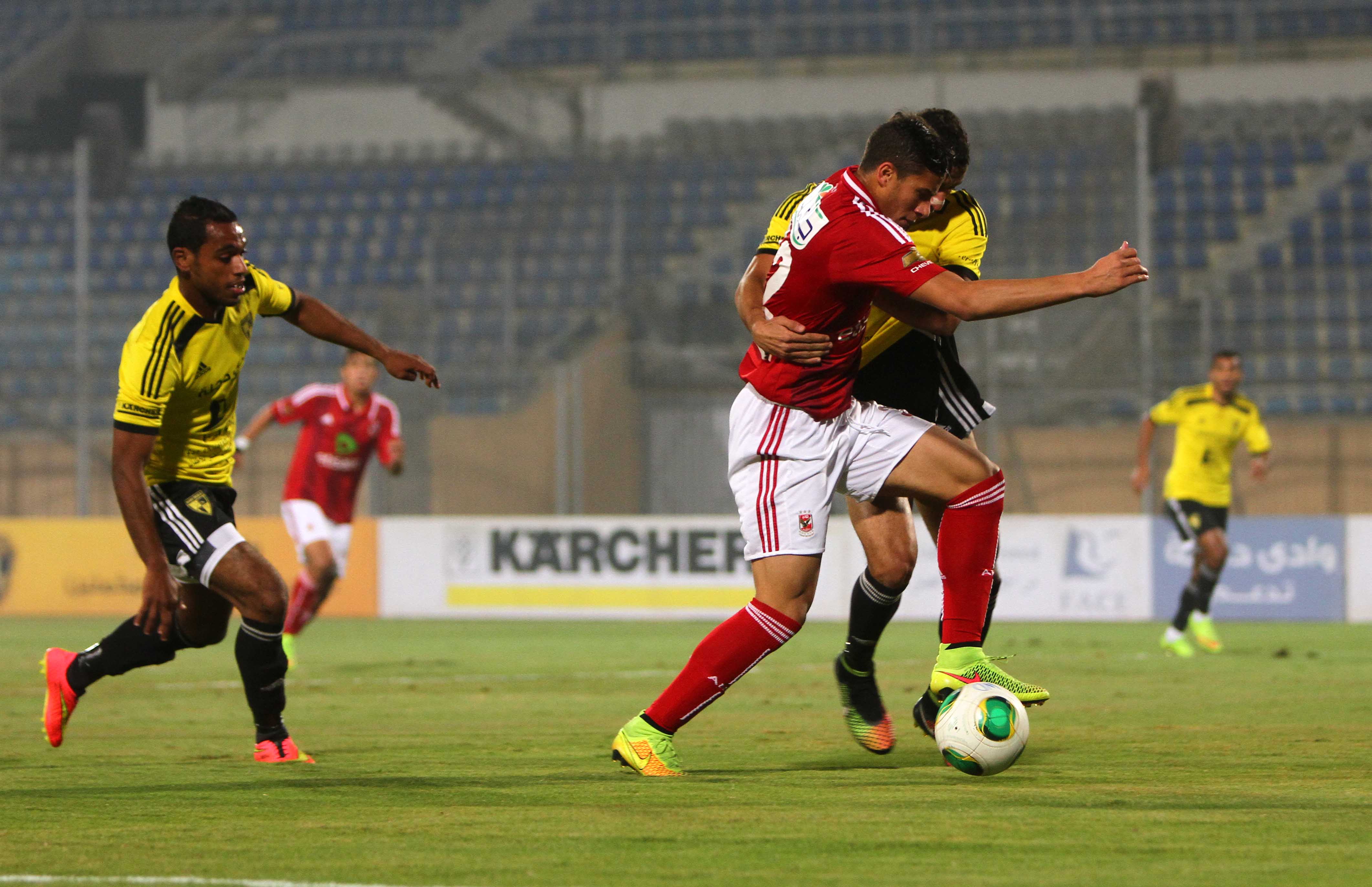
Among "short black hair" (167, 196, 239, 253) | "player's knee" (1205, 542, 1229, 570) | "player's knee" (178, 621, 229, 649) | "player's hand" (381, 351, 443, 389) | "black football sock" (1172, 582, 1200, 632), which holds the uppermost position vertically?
"short black hair" (167, 196, 239, 253)

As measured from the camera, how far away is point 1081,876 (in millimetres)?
3967

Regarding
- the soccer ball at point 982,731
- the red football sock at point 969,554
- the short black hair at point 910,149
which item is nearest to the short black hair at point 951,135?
the short black hair at point 910,149

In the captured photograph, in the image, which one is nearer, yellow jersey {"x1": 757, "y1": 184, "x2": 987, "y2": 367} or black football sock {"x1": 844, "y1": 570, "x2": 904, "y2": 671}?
yellow jersey {"x1": 757, "y1": 184, "x2": 987, "y2": 367}

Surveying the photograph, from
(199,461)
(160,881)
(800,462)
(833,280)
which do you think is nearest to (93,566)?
(199,461)

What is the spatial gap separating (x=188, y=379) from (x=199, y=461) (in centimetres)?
42

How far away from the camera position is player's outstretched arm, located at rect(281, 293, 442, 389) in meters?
6.66

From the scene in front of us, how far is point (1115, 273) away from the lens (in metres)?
5.06

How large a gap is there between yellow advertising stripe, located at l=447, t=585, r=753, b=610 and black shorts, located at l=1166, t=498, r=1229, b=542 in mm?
5264

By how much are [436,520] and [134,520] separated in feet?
41.7

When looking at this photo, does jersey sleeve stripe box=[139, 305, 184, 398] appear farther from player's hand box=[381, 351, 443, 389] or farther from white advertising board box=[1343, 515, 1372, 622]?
white advertising board box=[1343, 515, 1372, 622]

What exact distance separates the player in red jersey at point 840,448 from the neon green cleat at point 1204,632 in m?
7.47

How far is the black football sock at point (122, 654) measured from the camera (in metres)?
6.79

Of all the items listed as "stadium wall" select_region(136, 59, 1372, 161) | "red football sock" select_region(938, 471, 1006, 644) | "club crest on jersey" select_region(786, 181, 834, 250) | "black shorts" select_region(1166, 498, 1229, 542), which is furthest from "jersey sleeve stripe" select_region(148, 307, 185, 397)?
"stadium wall" select_region(136, 59, 1372, 161)

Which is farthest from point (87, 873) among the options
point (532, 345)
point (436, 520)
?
point (532, 345)
